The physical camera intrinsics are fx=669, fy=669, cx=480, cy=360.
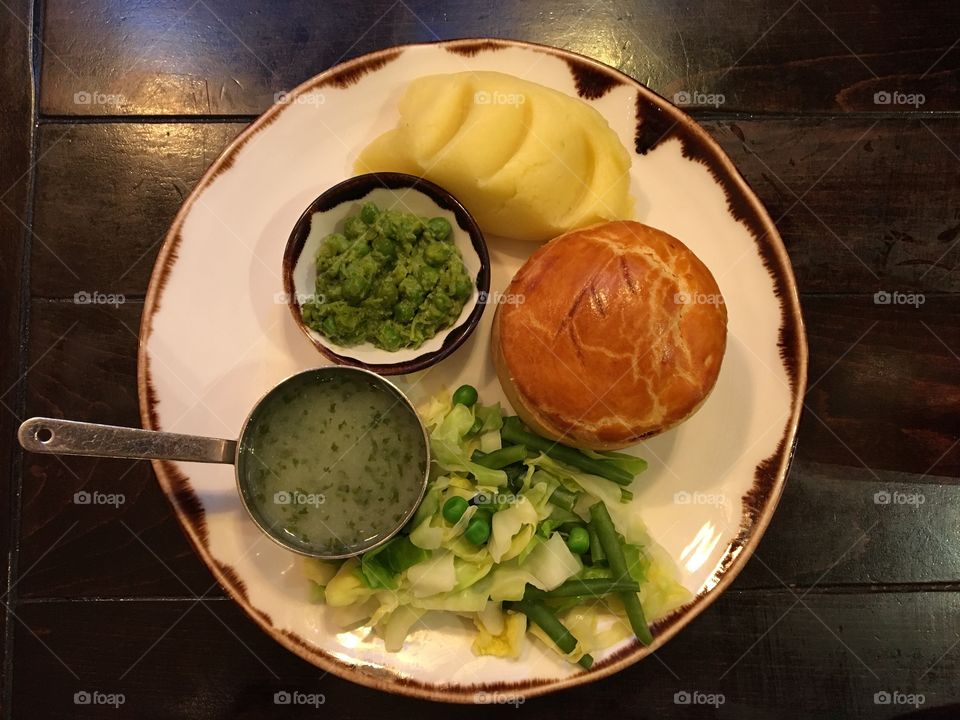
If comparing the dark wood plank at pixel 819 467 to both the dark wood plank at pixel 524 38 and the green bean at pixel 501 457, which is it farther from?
the green bean at pixel 501 457

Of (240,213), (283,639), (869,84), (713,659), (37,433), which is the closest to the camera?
(37,433)

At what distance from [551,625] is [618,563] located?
0.41m

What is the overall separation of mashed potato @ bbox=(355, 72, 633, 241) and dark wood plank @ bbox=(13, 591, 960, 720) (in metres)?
2.23

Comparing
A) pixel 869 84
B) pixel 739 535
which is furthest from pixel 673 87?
pixel 739 535

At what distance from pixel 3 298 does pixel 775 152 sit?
165 inches

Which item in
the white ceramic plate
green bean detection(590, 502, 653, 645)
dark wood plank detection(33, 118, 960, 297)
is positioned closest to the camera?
green bean detection(590, 502, 653, 645)

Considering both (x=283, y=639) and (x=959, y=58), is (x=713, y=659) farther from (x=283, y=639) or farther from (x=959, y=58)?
(x=959, y=58)

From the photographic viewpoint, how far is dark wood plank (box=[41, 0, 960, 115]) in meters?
3.63

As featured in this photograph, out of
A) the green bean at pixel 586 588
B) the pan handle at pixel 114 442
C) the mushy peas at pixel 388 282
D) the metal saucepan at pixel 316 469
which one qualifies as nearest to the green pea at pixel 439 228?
the mushy peas at pixel 388 282

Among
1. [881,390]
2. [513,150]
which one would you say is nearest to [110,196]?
[513,150]

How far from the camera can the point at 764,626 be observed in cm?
351

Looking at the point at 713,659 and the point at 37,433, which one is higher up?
the point at 37,433

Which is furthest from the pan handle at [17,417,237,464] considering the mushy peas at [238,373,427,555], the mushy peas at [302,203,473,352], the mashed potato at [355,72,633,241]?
the mashed potato at [355,72,633,241]

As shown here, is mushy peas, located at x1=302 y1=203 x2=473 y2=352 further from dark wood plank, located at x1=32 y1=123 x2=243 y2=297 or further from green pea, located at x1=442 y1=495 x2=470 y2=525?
dark wood plank, located at x1=32 y1=123 x2=243 y2=297
